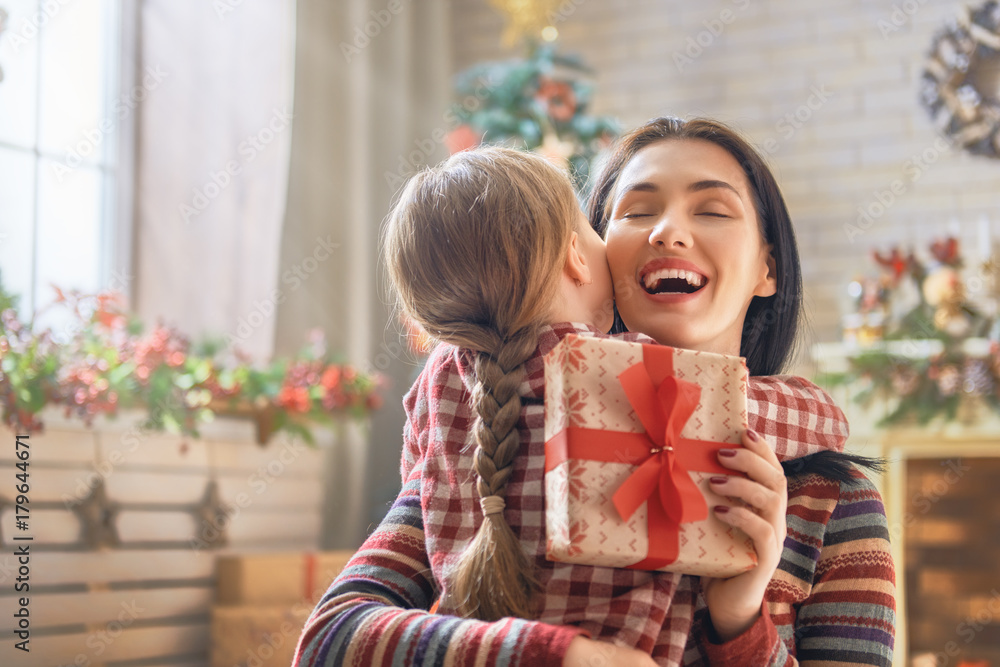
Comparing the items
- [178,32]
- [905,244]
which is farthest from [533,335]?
[905,244]

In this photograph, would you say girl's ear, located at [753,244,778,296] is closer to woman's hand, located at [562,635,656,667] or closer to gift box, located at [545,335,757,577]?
gift box, located at [545,335,757,577]

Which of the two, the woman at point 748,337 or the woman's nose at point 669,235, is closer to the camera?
the woman at point 748,337

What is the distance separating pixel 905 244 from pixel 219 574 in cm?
335

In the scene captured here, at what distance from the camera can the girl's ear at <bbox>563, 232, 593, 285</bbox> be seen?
1.00 metres

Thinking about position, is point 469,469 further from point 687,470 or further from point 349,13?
point 349,13

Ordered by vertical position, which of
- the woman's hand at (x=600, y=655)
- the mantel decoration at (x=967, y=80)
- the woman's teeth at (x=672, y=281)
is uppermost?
the mantel decoration at (x=967, y=80)

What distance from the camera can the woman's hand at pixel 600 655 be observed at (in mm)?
781

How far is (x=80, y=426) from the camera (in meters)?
2.83

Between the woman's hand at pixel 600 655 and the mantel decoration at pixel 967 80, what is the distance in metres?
4.01

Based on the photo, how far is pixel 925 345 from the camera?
12.2 ft

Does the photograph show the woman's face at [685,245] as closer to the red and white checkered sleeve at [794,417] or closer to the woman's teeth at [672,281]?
the woman's teeth at [672,281]

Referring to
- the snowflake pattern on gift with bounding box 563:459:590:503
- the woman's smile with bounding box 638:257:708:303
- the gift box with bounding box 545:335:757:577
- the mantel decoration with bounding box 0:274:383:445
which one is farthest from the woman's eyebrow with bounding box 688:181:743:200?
the mantel decoration with bounding box 0:274:383:445

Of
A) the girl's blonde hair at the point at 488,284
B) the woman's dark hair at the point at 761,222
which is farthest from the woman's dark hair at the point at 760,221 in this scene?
the girl's blonde hair at the point at 488,284

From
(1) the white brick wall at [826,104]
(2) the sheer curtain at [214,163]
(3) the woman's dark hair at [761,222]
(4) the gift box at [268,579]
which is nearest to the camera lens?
(3) the woman's dark hair at [761,222]
